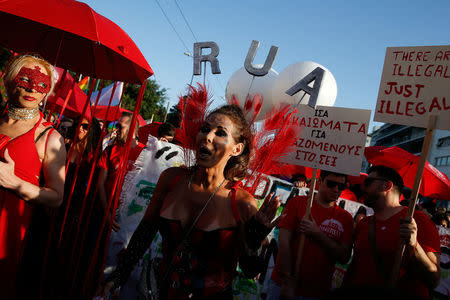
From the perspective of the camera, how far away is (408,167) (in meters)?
4.29

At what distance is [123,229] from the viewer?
3.86 metres

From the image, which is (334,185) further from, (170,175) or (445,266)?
(445,266)

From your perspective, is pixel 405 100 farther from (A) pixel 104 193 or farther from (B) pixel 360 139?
(A) pixel 104 193

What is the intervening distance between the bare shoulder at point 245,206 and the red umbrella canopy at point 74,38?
125 centimetres

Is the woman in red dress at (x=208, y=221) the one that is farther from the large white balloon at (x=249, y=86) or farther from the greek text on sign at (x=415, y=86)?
the large white balloon at (x=249, y=86)

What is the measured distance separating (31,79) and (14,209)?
792 mm

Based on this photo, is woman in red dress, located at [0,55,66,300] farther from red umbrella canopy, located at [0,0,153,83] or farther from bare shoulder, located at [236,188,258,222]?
bare shoulder, located at [236,188,258,222]

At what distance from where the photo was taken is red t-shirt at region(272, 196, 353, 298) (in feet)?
9.19

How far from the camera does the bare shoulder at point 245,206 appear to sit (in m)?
2.03

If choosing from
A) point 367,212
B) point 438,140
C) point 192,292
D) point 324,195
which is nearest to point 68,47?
point 192,292

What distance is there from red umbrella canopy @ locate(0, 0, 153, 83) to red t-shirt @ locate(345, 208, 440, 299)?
223cm

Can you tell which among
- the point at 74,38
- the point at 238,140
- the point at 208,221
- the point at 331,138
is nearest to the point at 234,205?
the point at 208,221

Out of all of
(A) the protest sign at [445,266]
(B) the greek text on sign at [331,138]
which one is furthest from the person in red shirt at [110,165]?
(A) the protest sign at [445,266]

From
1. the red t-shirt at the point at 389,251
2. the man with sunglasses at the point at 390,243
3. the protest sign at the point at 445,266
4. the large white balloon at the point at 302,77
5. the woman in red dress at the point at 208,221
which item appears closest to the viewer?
the woman in red dress at the point at 208,221
